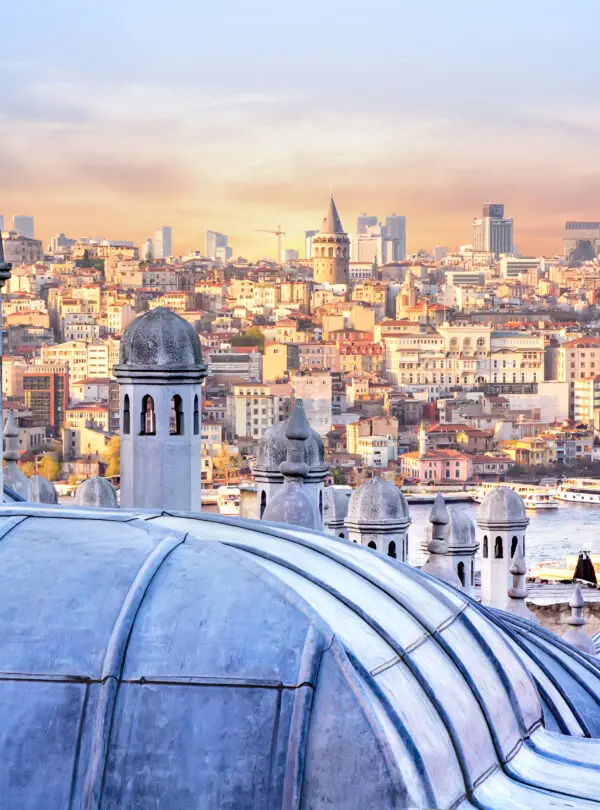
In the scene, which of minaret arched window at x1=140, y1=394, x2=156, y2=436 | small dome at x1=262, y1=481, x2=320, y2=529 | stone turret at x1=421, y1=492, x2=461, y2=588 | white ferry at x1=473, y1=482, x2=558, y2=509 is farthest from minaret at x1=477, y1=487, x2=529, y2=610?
white ferry at x1=473, y1=482, x2=558, y2=509

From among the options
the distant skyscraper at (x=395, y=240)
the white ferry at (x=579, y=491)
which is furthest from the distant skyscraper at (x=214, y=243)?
the white ferry at (x=579, y=491)

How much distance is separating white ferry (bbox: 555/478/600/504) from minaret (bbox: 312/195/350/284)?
16768 mm

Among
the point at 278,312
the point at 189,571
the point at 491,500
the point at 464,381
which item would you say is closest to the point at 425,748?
the point at 189,571

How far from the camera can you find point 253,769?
1.19 metres

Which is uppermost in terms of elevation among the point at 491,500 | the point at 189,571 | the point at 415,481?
the point at 189,571

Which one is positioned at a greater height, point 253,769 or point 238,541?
point 238,541

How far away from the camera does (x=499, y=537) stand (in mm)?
4520

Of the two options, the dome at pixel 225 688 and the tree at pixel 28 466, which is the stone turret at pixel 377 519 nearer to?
the dome at pixel 225 688

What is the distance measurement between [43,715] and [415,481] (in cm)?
2617

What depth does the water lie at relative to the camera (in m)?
20.2

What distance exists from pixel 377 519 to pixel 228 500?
18.1m

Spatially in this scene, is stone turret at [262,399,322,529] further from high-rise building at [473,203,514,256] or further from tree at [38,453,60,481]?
high-rise building at [473,203,514,256]

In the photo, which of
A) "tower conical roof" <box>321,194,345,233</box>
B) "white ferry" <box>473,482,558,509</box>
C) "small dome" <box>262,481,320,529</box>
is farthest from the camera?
"tower conical roof" <box>321,194,345,233</box>

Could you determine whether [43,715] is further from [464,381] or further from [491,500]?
[464,381]
